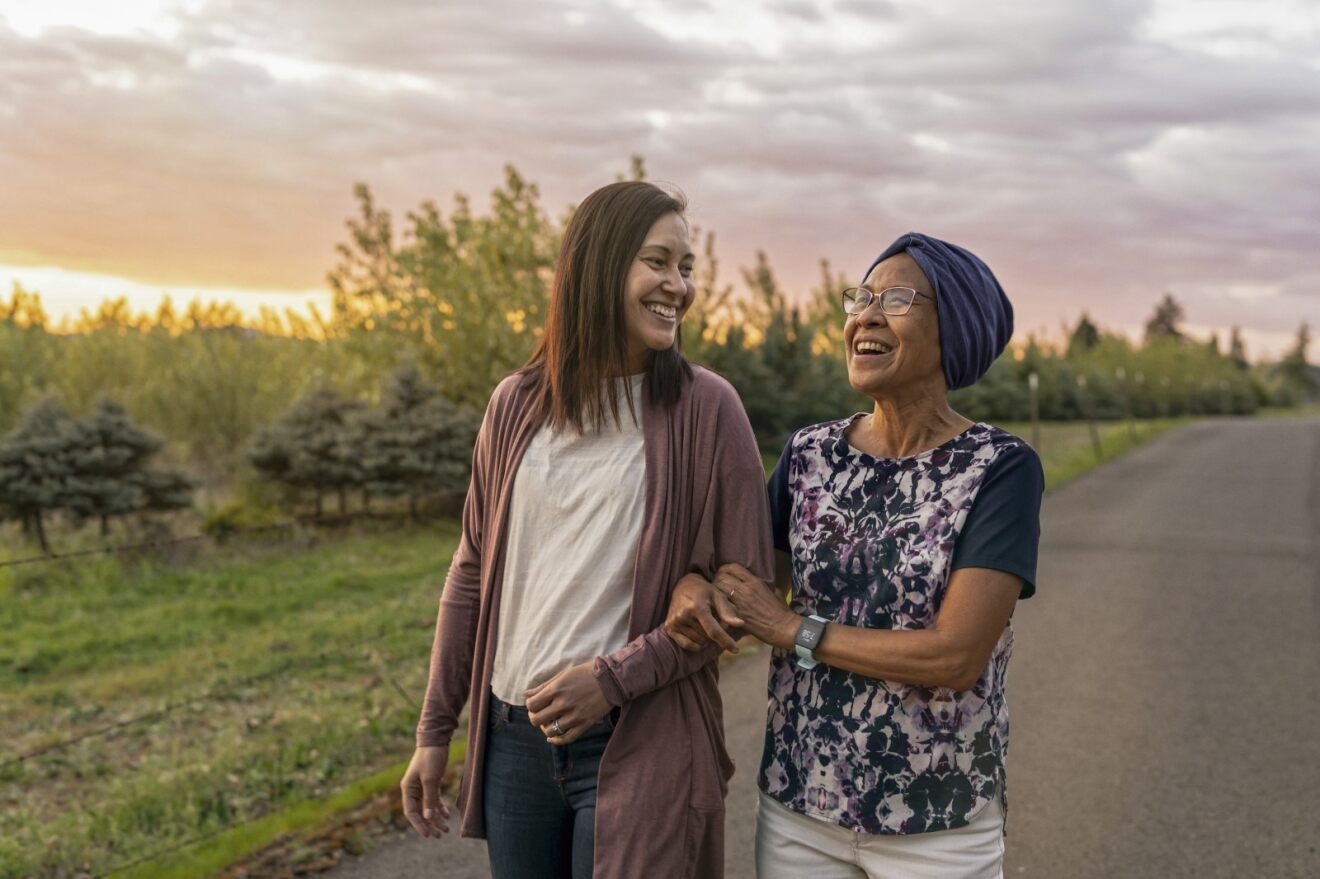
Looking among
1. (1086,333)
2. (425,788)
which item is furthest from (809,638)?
(1086,333)

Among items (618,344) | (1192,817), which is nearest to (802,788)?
(618,344)

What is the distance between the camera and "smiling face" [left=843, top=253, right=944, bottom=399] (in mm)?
2219

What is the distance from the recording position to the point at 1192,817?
16.7ft

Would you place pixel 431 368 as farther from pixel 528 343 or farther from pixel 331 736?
pixel 331 736

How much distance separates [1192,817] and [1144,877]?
2.45 feet

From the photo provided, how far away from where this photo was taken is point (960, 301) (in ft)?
7.16

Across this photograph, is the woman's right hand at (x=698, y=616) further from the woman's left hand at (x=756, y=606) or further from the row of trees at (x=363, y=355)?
the row of trees at (x=363, y=355)

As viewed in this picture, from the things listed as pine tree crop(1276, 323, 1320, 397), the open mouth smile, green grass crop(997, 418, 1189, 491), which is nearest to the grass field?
the open mouth smile

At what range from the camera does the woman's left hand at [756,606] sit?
2.14 metres

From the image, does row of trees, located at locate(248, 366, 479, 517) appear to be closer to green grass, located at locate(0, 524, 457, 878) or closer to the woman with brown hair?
green grass, located at locate(0, 524, 457, 878)

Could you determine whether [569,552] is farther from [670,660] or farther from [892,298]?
[892,298]

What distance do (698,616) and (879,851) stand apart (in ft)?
1.86

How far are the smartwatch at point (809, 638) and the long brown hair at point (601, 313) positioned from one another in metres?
0.48

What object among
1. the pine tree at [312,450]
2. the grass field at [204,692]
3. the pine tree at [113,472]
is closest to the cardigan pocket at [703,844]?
the grass field at [204,692]
